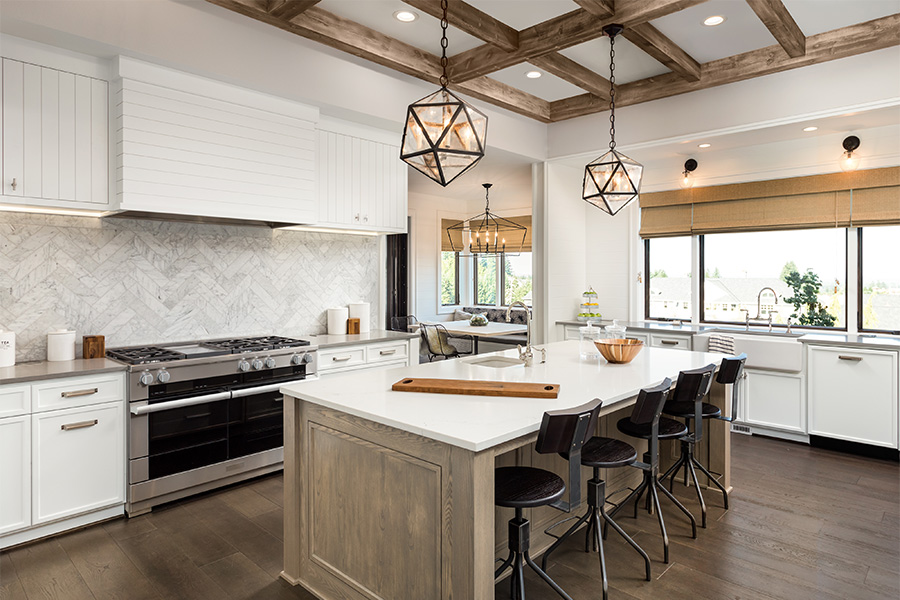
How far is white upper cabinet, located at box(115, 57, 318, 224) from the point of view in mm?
3146

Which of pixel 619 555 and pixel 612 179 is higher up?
pixel 612 179

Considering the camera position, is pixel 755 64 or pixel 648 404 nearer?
pixel 648 404

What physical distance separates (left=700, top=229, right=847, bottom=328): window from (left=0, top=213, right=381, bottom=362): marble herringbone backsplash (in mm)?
3700

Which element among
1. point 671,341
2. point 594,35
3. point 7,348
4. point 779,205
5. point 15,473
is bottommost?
point 15,473

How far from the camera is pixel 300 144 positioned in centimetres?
395

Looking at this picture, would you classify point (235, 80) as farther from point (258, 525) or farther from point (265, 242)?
point (258, 525)

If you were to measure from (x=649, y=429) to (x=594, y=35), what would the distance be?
2.50 m

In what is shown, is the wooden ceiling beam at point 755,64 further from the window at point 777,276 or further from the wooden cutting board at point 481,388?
the wooden cutting board at point 481,388

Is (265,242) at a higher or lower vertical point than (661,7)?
lower

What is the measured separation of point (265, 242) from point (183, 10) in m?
1.72

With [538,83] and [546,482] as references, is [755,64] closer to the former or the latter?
[538,83]

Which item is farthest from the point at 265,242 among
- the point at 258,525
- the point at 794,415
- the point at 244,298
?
the point at 794,415

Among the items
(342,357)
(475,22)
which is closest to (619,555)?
(342,357)

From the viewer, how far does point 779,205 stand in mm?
5074
